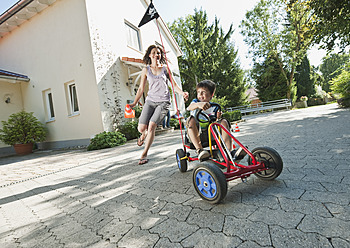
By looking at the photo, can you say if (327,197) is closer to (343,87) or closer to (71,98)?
(71,98)

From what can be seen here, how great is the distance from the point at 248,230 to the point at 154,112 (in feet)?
9.07

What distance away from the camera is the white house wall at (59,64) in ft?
28.9

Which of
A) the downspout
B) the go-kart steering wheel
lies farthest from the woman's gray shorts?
the downspout

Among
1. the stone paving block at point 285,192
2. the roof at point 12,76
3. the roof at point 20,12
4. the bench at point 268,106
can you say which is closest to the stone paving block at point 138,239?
the stone paving block at point 285,192

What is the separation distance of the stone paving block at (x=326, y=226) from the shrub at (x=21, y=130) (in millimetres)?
11814

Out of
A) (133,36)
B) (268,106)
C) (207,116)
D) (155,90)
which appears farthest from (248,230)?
(268,106)

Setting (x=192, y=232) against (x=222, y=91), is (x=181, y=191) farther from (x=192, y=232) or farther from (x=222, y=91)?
(x=222, y=91)

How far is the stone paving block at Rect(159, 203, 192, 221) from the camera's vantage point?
165cm

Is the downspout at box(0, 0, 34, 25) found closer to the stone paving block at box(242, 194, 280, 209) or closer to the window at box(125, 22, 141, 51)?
the window at box(125, 22, 141, 51)

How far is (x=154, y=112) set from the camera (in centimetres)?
373

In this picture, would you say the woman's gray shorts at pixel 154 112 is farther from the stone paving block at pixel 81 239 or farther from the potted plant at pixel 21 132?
the potted plant at pixel 21 132

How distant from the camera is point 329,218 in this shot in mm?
1330

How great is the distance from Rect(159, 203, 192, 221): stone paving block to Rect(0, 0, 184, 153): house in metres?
7.41

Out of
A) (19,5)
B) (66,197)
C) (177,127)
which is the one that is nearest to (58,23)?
(19,5)
